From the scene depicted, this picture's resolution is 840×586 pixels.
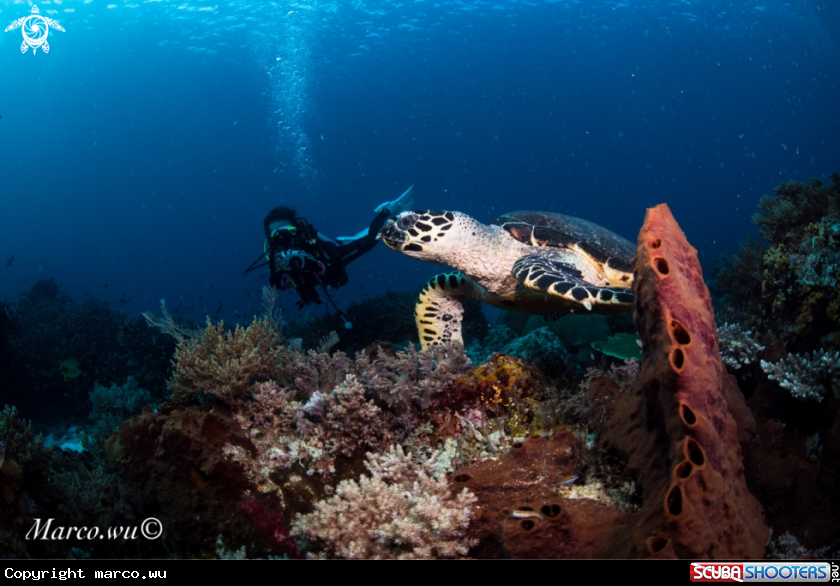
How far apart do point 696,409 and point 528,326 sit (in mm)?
6313

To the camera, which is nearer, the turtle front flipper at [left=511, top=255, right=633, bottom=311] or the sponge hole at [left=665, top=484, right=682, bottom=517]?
the sponge hole at [left=665, top=484, right=682, bottom=517]

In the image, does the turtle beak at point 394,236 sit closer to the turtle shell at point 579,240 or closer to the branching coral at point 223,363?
the turtle shell at point 579,240

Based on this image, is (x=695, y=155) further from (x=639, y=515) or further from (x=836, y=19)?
(x=639, y=515)

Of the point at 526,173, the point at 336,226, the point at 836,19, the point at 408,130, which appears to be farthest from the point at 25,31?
the point at 836,19

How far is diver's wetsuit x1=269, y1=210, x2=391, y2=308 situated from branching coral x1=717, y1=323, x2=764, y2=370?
5831 mm

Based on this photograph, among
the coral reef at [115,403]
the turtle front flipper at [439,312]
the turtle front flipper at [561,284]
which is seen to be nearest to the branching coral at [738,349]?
the turtle front flipper at [561,284]

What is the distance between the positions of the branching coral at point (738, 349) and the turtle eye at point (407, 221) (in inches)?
112

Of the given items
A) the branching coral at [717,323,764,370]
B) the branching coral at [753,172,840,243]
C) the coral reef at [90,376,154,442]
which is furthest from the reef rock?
the coral reef at [90,376,154,442]

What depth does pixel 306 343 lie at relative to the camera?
777cm

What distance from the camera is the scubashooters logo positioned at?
3809cm

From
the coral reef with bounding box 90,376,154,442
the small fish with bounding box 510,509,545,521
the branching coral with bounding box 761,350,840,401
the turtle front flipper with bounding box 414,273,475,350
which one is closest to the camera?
the small fish with bounding box 510,509,545,521

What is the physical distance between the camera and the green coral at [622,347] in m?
4.46

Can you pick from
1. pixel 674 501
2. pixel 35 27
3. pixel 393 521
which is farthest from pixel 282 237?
pixel 35 27

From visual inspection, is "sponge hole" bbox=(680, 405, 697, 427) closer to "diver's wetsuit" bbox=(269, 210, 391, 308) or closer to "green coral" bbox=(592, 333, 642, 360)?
"green coral" bbox=(592, 333, 642, 360)
